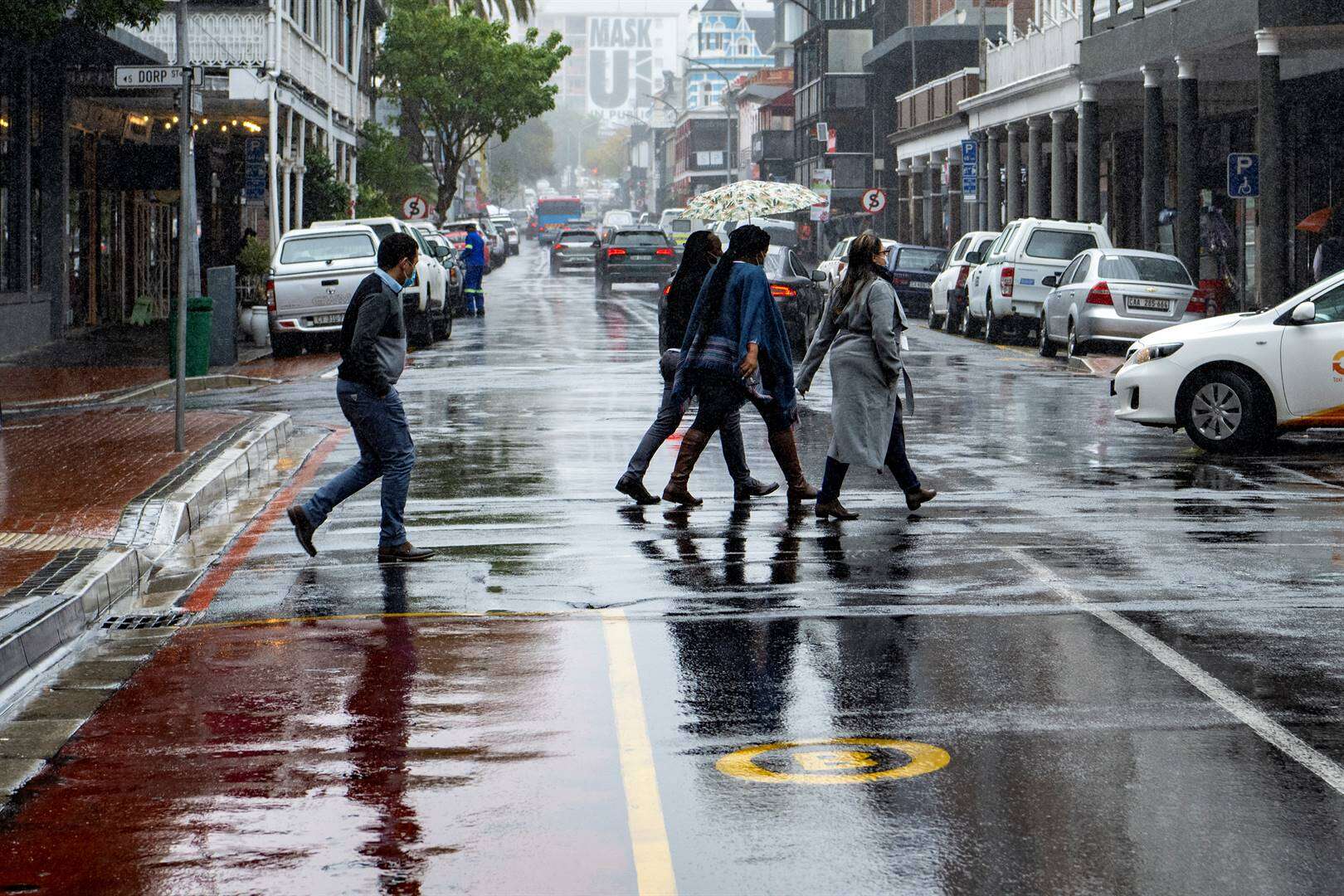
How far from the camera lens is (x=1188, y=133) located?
111ft

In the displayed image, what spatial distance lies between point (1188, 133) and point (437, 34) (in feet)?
125

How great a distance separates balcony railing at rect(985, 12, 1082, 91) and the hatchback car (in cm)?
1894

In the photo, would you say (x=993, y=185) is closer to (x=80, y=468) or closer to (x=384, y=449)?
(x=80, y=468)

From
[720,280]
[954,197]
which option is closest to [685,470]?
[720,280]

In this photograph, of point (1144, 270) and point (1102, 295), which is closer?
point (1102, 295)

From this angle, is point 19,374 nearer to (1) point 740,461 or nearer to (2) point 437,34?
(1) point 740,461

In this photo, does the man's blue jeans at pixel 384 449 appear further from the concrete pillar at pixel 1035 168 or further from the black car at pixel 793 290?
the concrete pillar at pixel 1035 168

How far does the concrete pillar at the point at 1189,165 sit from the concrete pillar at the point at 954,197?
23401 millimetres

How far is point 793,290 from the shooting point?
91.8ft

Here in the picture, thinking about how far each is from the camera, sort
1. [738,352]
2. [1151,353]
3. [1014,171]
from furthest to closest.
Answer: [1014,171] → [1151,353] → [738,352]

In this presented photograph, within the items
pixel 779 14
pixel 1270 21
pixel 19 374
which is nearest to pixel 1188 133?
pixel 1270 21

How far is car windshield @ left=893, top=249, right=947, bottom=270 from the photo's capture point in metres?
45.1

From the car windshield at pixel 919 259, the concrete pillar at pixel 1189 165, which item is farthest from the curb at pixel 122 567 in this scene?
the car windshield at pixel 919 259

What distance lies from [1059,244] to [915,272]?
499 inches
